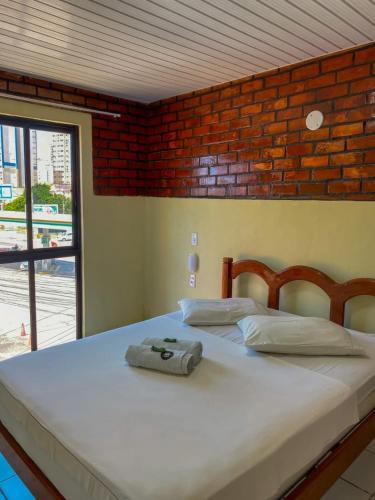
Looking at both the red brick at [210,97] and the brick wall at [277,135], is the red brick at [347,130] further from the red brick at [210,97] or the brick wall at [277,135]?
the red brick at [210,97]

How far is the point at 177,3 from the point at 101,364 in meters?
1.76

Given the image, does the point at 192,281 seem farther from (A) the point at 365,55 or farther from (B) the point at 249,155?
(A) the point at 365,55

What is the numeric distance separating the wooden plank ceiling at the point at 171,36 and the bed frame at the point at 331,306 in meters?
1.38

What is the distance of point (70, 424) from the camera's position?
4.57ft

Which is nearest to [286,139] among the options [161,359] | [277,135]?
[277,135]

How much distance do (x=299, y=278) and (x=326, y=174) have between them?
0.71m

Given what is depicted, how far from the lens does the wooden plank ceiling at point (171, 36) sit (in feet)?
5.78

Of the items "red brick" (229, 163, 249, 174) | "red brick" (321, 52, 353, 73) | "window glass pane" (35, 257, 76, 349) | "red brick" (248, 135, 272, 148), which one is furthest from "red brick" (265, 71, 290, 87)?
"window glass pane" (35, 257, 76, 349)

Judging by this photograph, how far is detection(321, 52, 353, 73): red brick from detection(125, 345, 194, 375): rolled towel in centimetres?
196

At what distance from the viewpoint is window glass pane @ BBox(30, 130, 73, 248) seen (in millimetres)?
3057

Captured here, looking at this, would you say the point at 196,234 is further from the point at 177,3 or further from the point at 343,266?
the point at 177,3

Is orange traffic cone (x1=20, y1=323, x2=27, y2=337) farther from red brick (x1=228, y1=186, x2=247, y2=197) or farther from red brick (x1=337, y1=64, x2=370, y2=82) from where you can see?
red brick (x1=337, y1=64, x2=370, y2=82)

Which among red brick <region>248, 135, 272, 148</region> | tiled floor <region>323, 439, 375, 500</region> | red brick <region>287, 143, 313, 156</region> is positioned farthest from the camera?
red brick <region>248, 135, 272, 148</region>

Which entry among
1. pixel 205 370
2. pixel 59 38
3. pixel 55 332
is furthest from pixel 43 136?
pixel 205 370
